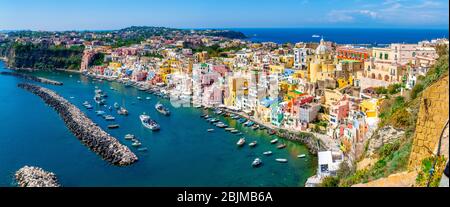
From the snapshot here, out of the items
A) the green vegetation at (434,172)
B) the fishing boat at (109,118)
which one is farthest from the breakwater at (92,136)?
the green vegetation at (434,172)

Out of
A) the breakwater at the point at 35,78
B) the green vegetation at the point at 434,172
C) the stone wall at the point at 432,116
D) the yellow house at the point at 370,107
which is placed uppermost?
the stone wall at the point at 432,116

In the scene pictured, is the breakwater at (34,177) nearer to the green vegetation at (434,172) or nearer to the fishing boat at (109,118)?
the fishing boat at (109,118)

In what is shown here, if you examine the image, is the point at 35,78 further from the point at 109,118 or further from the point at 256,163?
the point at 256,163

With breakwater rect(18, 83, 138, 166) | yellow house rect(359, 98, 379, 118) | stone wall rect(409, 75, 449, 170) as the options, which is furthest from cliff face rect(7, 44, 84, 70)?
stone wall rect(409, 75, 449, 170)

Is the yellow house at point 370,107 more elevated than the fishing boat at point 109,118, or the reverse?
the yellow house at point 370,107

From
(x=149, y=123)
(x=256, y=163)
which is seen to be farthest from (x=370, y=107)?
(x=149, y=123)

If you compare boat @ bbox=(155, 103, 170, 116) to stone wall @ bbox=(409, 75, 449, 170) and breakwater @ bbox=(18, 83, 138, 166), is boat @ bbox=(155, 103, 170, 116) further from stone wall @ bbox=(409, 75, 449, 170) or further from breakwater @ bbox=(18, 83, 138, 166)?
stone wall @ bbox=(409, 75, 449, 170)
